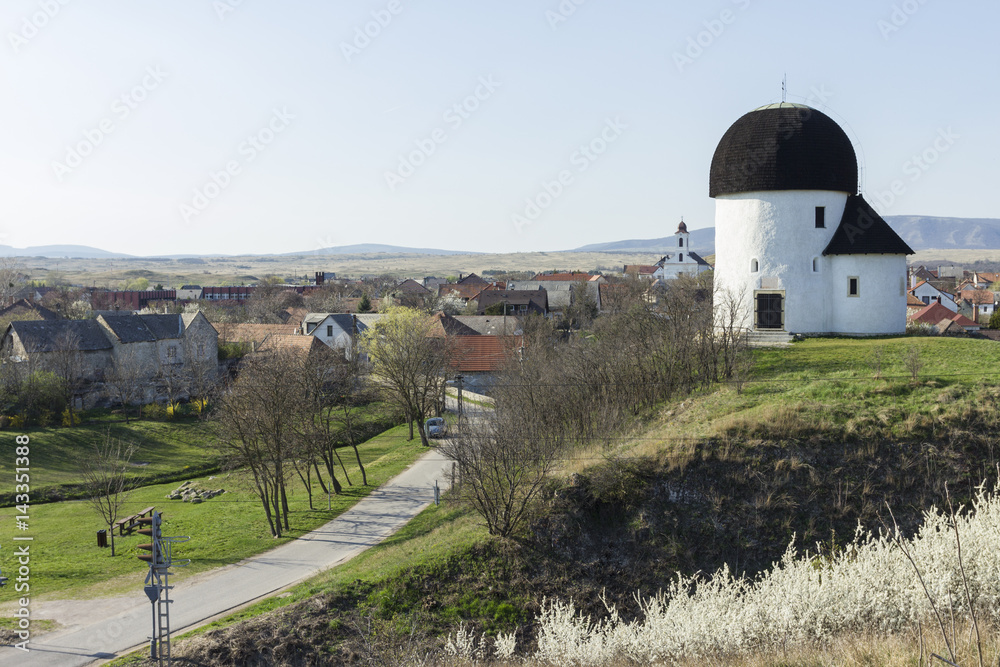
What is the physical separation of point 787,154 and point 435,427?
68.6 feet

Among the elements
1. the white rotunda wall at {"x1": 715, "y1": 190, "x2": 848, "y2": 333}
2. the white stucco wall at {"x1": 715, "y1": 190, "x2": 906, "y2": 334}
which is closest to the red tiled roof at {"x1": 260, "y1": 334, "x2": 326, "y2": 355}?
the white rotunda wall at {"x1": 715, "y1": 190, "x2": 848, "y2": 333}

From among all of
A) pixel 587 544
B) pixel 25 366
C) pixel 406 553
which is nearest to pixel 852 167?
pixel 587 544

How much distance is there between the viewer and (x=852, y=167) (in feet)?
91.0

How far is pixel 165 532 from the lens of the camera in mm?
22625

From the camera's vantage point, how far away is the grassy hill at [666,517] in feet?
48.5

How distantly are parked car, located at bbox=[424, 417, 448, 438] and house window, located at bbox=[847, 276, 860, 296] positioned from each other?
19.7m

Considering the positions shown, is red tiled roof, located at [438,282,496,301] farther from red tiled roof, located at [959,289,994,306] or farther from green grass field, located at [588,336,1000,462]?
green grass field, located at [588,336,1000,462]

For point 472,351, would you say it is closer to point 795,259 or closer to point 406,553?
point 795,259

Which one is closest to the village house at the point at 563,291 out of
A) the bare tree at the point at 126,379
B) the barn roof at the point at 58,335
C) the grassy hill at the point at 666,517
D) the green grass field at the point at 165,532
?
the bare tree at the point at 126,379

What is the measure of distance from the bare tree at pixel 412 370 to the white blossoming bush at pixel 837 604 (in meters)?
25.4

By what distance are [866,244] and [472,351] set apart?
87.2 ft

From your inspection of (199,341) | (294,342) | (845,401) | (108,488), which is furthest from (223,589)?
(294,342)

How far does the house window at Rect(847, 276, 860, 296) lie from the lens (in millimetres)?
27078

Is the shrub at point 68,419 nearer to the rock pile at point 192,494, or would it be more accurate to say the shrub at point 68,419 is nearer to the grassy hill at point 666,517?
the rock pile at point 192,494
